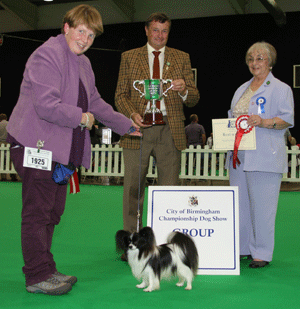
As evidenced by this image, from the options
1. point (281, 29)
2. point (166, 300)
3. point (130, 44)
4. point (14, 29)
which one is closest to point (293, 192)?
point (166, 300)

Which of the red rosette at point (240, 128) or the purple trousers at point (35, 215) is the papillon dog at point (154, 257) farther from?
the red rosette at point (240, 128)

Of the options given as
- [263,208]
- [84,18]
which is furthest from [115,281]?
[84,18]

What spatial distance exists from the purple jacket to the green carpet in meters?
0.70

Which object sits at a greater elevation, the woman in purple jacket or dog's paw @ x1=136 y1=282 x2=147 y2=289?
the woman in purple jacket

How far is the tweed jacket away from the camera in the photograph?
2.86 m

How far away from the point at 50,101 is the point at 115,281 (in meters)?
1.11

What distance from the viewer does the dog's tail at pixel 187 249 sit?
7.09 ft

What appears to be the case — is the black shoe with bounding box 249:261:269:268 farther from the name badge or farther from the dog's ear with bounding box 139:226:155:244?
the name badge

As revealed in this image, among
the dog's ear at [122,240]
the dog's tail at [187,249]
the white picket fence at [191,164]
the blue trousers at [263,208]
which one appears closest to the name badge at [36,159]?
the dog's ear at [122,240]

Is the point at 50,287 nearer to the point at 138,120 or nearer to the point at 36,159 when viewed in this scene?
the point at 36,159

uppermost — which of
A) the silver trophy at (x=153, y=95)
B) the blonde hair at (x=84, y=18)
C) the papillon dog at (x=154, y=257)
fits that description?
the blonde hair at (x=84, y=18)

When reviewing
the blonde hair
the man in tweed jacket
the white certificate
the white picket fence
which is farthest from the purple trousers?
the white picket fence

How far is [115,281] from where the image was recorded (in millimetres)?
2324

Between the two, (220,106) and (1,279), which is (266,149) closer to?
(1,279)
